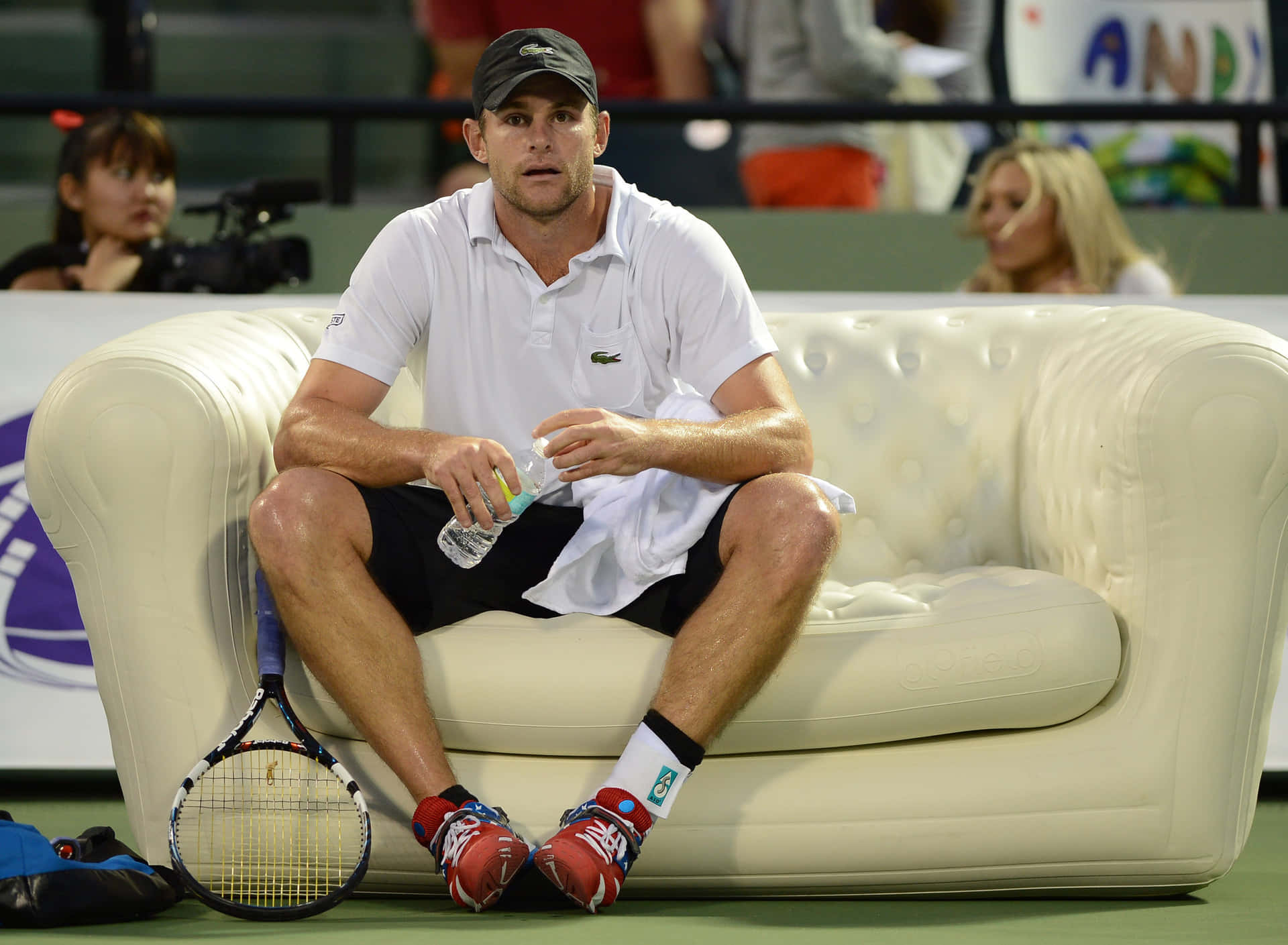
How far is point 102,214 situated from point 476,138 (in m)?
1.87

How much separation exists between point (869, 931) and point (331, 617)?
82 centimetres

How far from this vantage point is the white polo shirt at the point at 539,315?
2.44m

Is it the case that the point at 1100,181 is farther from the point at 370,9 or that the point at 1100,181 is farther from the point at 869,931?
the point at 370,9

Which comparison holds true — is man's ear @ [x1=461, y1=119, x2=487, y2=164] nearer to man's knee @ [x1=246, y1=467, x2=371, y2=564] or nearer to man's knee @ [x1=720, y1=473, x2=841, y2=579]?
man's knee @ [x1=246, y1=467, x2=371, y2=564]

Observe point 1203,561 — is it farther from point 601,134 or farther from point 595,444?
point 601,134

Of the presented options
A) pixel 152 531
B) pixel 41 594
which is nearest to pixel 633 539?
pixel 152 531

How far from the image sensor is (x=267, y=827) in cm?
219

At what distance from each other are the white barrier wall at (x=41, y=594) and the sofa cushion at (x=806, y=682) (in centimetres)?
95

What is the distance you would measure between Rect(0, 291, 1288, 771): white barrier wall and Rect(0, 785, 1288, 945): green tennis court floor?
0.94 metres

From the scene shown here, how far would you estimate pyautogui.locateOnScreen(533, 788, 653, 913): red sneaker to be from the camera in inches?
77.5

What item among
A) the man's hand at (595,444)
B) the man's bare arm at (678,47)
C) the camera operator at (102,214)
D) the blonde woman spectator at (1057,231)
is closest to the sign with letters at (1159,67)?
the blonde woman spectator at (1057,231)

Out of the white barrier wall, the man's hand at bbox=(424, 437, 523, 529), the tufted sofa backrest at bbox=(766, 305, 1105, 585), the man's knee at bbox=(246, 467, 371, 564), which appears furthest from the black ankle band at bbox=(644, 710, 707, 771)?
the white barrier wall

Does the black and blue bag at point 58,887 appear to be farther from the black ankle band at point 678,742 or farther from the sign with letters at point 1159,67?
the sign with letters at point 1159,67

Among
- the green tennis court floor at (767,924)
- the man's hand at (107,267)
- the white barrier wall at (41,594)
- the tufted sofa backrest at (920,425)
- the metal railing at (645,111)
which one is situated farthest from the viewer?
the metal railing at (645,111)
